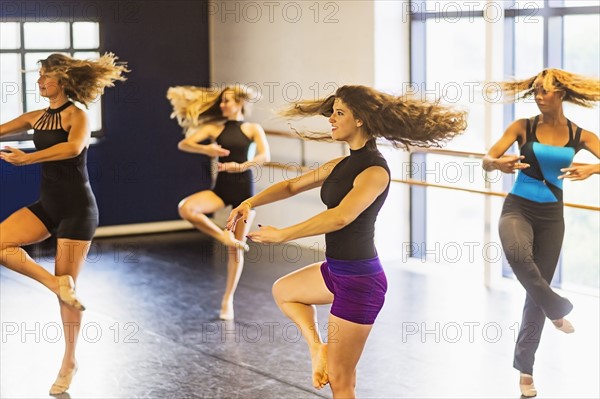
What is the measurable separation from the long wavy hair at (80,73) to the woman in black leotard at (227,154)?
1545 mm

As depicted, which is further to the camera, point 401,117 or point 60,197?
point 60,197

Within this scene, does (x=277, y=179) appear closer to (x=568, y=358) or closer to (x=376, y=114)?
(x=568, y=358)

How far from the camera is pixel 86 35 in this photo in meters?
9.60

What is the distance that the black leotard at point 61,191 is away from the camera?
17.1 feet

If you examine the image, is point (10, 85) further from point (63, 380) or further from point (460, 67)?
point (63, 380)

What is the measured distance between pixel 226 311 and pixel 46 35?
3.71 m

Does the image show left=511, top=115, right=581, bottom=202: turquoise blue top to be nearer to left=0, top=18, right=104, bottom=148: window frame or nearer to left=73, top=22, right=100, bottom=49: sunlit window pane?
left=0, top=18, right=104, bottom=148: window frame

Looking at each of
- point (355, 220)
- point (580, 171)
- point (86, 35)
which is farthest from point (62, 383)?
point (86, 35)

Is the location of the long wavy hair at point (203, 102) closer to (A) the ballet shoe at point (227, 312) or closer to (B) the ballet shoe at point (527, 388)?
(A) the ballet shoe at point (227, 312)

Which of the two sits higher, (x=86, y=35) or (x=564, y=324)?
(x=86, y=35)

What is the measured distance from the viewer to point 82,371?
5801mm

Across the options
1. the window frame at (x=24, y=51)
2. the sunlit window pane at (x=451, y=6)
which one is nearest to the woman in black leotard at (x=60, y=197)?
the sunlit window pane at (x=451, y=6)

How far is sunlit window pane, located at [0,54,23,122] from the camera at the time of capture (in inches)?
363

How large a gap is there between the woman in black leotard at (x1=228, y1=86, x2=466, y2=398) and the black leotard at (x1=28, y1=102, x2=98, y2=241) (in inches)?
59.8
